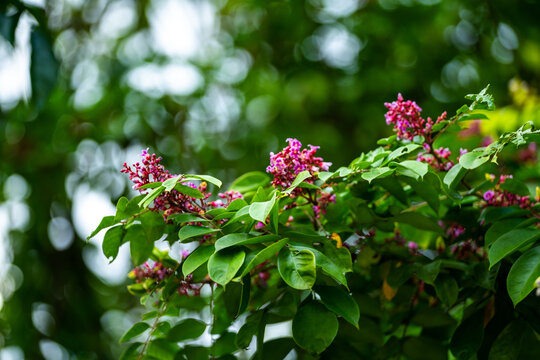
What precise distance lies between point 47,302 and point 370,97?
74.1 inches

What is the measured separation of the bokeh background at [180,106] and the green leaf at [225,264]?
77.7 inches

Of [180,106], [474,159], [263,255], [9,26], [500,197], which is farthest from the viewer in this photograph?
[180,106]

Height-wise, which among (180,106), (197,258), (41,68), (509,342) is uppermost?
(180,106)

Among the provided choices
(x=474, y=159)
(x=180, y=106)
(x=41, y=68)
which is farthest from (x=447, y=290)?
(x=180, y=106)

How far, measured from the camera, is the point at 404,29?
2719mm

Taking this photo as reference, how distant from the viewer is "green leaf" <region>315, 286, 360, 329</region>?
0.57 meters

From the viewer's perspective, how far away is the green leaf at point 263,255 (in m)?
0.54

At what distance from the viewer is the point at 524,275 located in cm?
60

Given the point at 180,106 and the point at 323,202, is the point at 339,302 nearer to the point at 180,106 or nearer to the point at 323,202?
the point at 323,202

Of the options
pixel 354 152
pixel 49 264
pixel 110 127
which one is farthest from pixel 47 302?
pixel 354 152

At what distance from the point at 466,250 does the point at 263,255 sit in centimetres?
39

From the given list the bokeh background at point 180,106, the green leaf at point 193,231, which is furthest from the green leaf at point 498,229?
the bokeh background at point 180,106

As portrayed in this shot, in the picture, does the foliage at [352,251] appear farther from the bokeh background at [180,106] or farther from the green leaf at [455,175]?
the bokeh background at [180,106]

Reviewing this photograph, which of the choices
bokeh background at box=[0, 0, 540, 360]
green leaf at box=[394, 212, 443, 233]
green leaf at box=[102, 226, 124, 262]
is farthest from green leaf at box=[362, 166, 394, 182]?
bokeh background at box=[0, 0, 540, 360]
